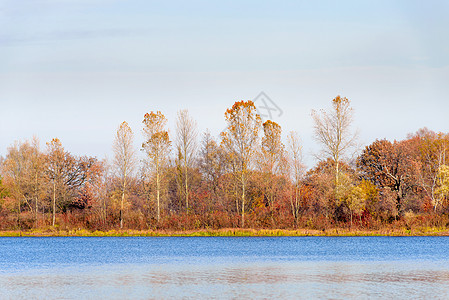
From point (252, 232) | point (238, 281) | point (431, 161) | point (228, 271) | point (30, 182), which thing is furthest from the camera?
point (431, 161)

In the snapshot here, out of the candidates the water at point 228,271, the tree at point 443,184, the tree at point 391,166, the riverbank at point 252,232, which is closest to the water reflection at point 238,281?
the water at point 228,271

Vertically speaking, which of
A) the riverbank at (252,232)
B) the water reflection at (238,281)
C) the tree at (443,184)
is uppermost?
the tree at (443,184)

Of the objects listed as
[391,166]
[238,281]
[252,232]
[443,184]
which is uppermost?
[391,166]

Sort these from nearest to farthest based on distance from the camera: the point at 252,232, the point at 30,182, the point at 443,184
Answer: the point at 252,232 < the point at 443,184 < the point at 30,182

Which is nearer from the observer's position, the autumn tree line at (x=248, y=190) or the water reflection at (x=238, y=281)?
the water reflection at (x=238, y=281)

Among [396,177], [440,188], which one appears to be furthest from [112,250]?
[396,177]

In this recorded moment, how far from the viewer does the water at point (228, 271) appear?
27.1 metres

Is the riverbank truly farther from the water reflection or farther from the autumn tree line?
the water reflection

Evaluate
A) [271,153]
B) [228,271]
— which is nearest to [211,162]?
[271,153]

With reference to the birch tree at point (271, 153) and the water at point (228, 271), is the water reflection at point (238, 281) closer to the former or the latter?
the water at point (228, 271)

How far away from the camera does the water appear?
88.8 ft

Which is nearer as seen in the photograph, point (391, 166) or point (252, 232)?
point (252, 232)

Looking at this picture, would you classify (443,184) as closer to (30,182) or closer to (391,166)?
(391,166)

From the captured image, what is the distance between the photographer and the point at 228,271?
35.7m
